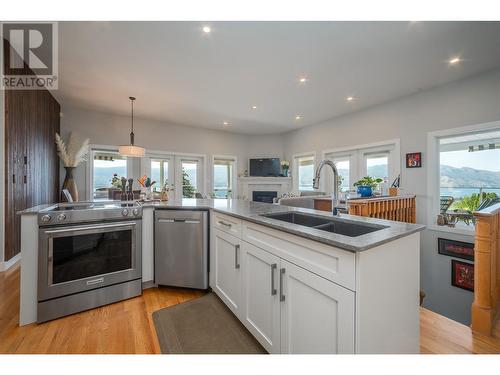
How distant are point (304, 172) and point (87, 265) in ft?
17.9

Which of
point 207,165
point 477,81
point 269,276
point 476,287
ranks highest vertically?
point 477,81

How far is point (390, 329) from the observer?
99 cm

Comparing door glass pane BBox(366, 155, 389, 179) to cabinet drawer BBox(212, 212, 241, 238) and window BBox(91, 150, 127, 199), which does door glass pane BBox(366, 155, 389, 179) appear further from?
window BBox(91, 150, 127, 199)

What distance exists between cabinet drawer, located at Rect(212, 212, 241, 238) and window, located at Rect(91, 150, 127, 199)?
3823 mm

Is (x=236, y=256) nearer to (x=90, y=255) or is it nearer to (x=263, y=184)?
(x=90, y=255)

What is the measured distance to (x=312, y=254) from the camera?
102 centimetres

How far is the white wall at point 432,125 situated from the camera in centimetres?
299

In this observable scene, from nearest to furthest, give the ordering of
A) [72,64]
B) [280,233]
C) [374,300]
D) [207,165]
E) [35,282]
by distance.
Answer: [374,300] → [280,233] → [35,282] → [72,64] → [207,165]

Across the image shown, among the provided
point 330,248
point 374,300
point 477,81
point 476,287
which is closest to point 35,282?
point 330,248

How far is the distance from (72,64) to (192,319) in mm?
3462

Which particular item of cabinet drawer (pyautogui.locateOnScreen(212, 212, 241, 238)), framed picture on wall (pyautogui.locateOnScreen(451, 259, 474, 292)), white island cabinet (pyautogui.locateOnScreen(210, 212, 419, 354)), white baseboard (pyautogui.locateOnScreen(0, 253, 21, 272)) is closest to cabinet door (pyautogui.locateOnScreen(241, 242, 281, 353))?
white island cabinet (pyautogui.locateOnScreen(210, 212, 419, 354))

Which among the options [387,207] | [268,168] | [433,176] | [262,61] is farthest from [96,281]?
[268,168]
